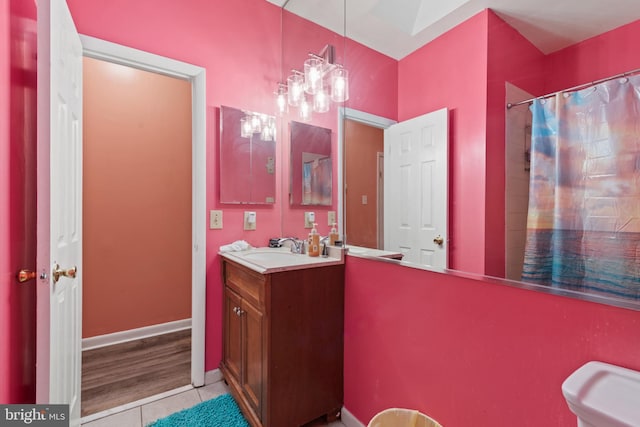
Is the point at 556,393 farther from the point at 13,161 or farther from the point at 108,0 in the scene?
the point at 108,0

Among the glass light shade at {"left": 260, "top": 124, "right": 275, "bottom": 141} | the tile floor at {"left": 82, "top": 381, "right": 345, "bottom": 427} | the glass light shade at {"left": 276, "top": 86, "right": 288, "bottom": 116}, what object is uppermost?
the glass light shade at {"left": 276, "top": 86, "right": 288, "bottom": 116}

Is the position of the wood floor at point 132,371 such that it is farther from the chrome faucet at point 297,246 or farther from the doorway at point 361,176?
the doorway at point 361,176

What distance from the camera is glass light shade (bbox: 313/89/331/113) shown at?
193 centimetres

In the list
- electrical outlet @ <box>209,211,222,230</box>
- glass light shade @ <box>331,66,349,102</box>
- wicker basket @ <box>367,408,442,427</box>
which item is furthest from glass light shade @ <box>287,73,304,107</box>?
wicker basket @ <box>367,408,442,427</box>

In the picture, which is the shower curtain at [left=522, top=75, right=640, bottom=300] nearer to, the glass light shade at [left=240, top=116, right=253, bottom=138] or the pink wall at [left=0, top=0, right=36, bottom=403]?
the glass light shade at [left=240, top=116, right=253, bottom=138]

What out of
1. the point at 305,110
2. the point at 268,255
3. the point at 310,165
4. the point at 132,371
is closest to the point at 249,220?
Result: the point at 268,255

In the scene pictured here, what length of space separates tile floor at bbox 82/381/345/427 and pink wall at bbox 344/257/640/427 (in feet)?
1.85

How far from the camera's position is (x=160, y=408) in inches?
65.9

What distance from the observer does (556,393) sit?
2.60 feet

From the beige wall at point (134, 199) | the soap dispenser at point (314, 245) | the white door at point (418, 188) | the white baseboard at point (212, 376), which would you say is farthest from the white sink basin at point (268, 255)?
the beige wall at point (134, 199)

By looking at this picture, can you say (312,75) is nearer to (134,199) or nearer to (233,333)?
(233,333)

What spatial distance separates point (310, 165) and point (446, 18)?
1.21 metres

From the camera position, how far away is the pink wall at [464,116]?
109cm

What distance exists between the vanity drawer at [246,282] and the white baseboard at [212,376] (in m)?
0.64
